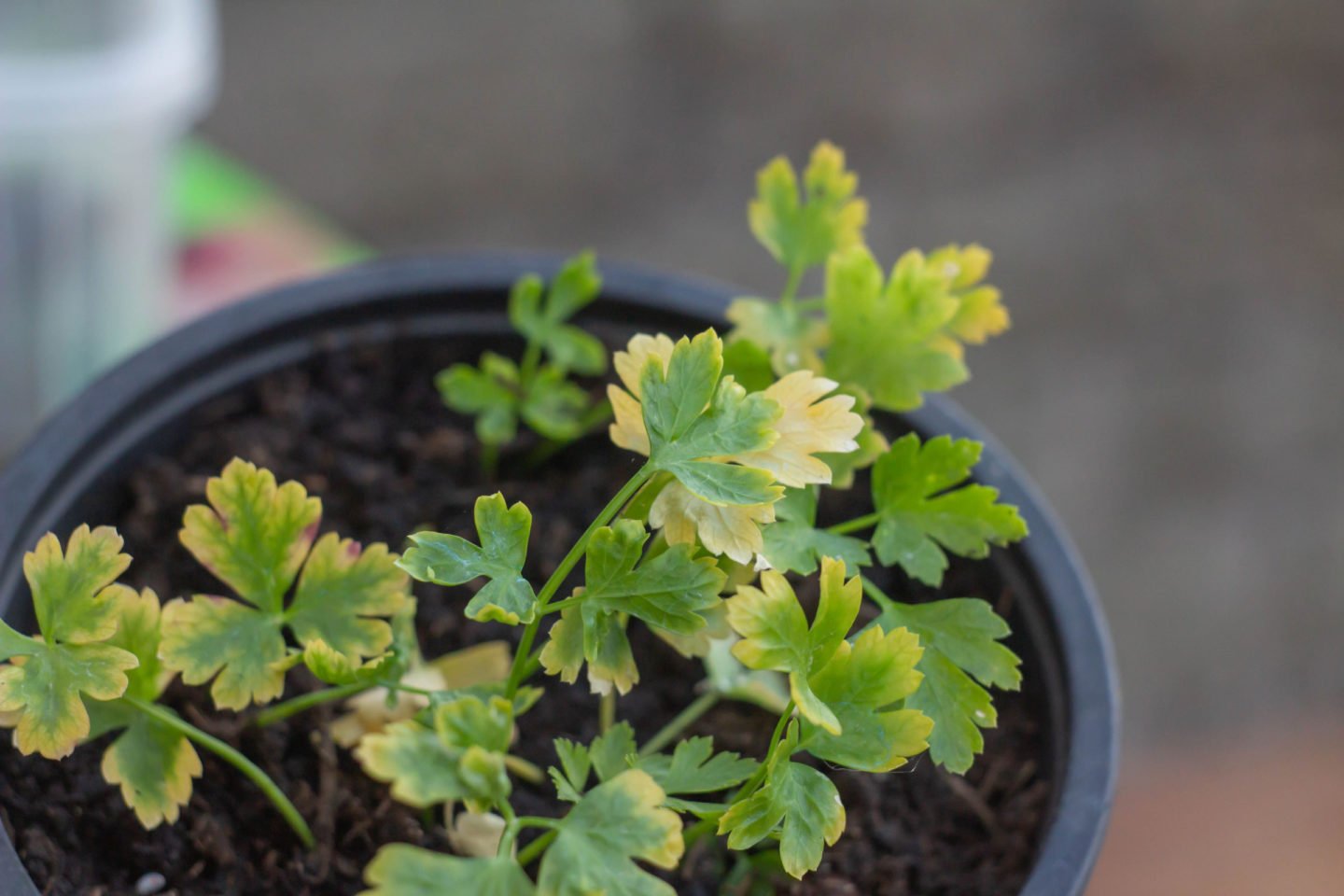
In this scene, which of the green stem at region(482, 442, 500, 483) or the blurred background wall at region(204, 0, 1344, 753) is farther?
the blurred background wall at region(204, 0, 1344, 753)

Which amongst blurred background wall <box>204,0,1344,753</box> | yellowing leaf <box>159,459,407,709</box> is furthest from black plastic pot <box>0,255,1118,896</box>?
blurred background wall <box>204,0,1344,753</box>

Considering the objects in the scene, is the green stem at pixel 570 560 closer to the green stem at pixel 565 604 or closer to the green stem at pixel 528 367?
the green stem at pixel 565 604

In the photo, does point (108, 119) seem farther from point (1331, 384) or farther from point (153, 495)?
point (1331, 384)

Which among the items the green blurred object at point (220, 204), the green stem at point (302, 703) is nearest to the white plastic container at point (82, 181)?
the green blurred object at point (220, 204)

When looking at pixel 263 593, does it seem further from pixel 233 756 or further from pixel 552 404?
pixel 552 404

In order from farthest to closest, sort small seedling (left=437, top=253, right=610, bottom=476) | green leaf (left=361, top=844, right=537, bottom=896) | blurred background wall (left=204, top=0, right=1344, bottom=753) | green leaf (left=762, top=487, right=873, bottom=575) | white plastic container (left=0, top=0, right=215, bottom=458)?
blurred background wall (left=204, top=0, right=1344, bottom=753) < white plastic container (left=0, top=0, right=215, bottom=458) < small seedling (left=437, top=253, right=610, bottom=476) < green leaf (left=762, top=487, right=873, bottom=575) < green leaf (left=361, top=844, right=537, bottom=896)

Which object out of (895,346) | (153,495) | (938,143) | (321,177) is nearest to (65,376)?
(321,177)

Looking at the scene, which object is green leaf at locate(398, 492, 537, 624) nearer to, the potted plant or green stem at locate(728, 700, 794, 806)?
the potted plant
